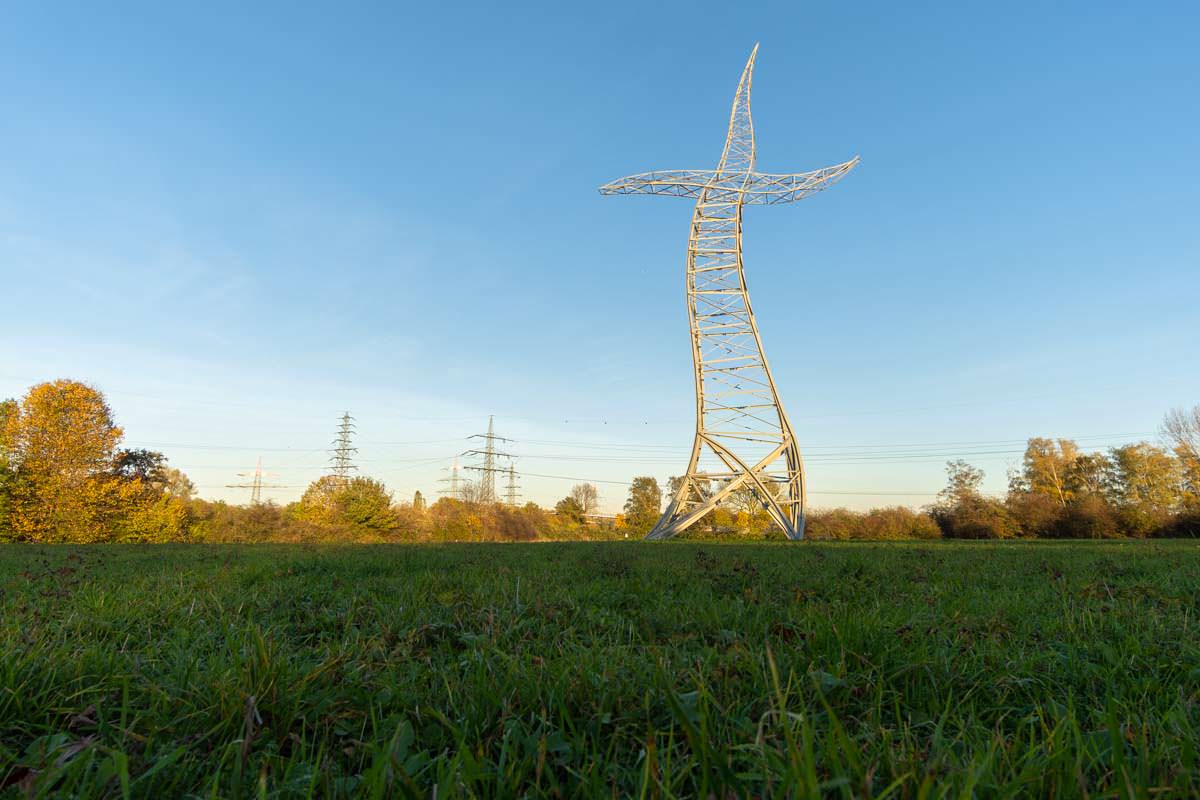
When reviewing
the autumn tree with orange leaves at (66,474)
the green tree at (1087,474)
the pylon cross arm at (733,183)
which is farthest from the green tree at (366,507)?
the green tree at (1087,474)

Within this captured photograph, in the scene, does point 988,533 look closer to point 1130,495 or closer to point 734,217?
point 1130,495

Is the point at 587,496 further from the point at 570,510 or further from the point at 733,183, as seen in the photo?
the point at 733,183

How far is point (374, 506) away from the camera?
34281mm

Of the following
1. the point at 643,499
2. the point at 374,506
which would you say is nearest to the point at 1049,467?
the point at 643,499

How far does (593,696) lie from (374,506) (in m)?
36.1

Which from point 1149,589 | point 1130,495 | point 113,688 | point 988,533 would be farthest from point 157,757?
point 1130,495

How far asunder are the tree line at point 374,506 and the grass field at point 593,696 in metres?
22.2

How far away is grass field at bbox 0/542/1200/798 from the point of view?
1071 mm

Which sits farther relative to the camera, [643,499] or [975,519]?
[643,499]

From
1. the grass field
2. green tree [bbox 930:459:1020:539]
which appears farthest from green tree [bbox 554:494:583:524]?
the grass field

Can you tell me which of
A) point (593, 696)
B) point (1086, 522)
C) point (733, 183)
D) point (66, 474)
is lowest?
point (1086, 522)

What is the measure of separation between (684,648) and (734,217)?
79.9 feet

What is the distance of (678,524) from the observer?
78.4 feet

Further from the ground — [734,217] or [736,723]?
[734,217]
